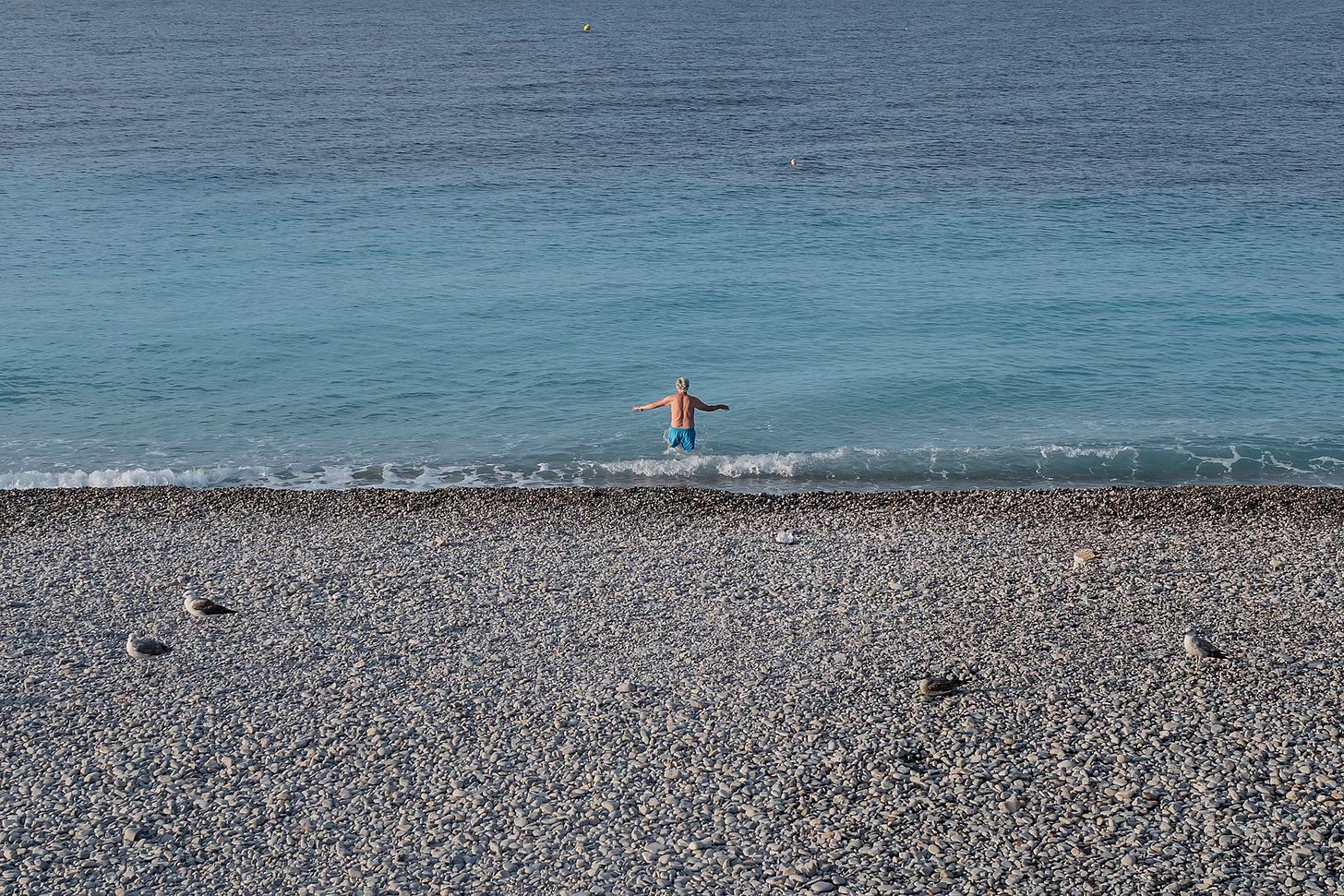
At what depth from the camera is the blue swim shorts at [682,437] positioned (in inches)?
846

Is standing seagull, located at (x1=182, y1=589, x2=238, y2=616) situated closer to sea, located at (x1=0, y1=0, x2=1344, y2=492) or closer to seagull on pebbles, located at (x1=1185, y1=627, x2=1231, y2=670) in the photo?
sea, located at (x1=0, y1=0, x2=1344, y2=492)

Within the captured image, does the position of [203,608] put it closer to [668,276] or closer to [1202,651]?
[1202,651]

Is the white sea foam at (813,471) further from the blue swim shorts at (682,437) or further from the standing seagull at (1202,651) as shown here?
the standing seagull at (1202,651)

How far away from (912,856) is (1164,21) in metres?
100

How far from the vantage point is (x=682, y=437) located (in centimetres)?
2153

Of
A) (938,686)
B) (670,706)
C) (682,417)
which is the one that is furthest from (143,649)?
(682,417)

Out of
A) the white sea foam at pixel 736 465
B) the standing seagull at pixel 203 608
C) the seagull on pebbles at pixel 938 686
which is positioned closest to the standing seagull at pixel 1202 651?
the seagull on pebbles at pixel 938 686

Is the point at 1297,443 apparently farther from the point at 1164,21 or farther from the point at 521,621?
the point at 1164,21

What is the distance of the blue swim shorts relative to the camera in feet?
70.5

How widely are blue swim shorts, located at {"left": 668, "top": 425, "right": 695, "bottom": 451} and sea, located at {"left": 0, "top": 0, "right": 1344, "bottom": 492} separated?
68 centimetres

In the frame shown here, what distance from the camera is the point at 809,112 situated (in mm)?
56250

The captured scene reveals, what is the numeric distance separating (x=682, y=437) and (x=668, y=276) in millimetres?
13386

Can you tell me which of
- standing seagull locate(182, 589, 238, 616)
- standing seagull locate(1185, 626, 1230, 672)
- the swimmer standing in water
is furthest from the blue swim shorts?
standing seagull locate(1185, 626, 1230, 672)

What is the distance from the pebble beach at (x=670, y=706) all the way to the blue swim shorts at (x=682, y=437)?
339 centimetres
